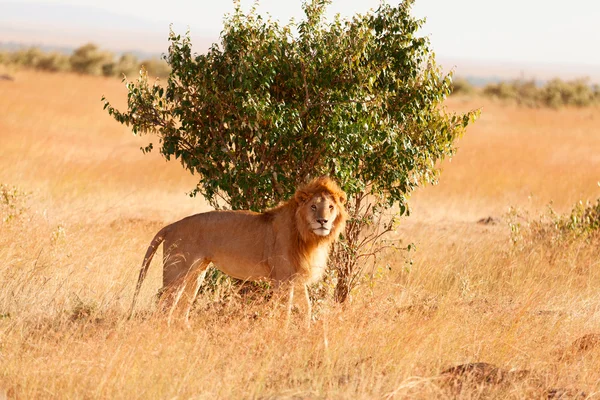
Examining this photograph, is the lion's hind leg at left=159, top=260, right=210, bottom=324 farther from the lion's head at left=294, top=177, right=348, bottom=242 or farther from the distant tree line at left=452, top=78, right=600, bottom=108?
the distant tree line at left=452, top=78, right=600, bottom=108

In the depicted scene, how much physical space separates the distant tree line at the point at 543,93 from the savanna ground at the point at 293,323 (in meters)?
39.2

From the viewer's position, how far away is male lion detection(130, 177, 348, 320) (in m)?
6.59

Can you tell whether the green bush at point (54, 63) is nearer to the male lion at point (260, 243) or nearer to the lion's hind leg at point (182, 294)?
the lion's hind leg at point (182, 294)

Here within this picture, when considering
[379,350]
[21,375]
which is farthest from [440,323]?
[21,375]

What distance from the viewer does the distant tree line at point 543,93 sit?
2036 inches

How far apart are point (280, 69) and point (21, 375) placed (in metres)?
3.32

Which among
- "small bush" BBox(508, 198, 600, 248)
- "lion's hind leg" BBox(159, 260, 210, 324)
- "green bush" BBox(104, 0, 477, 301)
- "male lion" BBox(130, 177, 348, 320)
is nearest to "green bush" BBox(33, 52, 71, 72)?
"small bush" BBox(508, 198, 600, 248)

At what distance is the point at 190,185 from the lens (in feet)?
57.7

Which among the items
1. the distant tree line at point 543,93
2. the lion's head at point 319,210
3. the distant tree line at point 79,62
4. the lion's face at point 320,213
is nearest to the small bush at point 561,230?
the lion's head at point 319,210

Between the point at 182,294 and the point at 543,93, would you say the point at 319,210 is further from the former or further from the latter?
the point at 543,93

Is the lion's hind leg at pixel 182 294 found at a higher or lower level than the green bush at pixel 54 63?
higher

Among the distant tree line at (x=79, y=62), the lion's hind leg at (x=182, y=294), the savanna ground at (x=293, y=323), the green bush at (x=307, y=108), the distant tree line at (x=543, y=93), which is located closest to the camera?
the savanna ground at (x=293, y=323)

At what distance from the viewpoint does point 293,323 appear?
6.76m

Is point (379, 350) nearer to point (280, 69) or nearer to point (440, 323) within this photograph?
point (440, 323)
